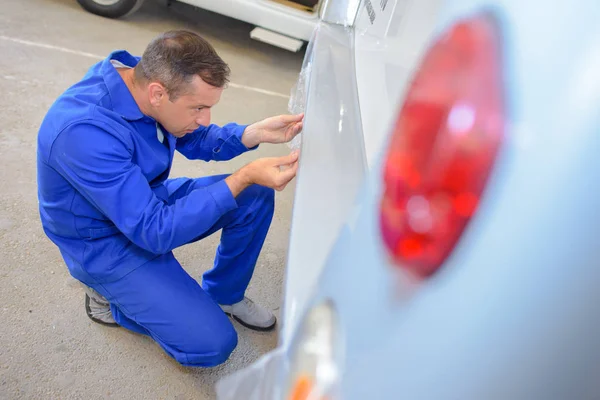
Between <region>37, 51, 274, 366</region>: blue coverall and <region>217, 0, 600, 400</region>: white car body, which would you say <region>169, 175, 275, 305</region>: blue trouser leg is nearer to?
<region>37, 51, 274, 366</region>: blue coverall

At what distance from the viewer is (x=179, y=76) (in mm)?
1166

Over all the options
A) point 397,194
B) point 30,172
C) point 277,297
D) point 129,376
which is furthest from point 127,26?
point 397,194

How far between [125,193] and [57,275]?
0.65 meters

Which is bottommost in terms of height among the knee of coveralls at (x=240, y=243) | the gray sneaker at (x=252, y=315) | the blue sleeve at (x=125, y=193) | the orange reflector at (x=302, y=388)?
the gray sneaker at (x=252, y=315)

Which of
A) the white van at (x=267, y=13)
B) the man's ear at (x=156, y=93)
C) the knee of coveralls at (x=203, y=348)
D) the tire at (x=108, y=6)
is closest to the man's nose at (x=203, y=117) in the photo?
the man's ear at (x=156, y=93)

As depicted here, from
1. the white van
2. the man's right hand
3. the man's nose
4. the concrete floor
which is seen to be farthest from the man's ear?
the white van

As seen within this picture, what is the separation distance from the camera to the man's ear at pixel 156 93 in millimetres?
1172

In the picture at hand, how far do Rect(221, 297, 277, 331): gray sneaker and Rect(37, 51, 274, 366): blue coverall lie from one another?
38 millimetres

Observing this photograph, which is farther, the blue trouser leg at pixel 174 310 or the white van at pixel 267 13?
the white van at pixel 267 13

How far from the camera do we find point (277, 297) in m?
1.76

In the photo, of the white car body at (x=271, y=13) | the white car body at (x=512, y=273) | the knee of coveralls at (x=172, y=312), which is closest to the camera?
the white car body at (x=512, y=273)

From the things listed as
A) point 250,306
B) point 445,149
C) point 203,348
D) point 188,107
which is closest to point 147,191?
point 188,107

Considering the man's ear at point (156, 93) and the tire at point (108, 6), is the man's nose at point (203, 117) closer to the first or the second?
the man's ear at point (156, 93)

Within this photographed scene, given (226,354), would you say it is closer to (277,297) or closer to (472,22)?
(277,297)
